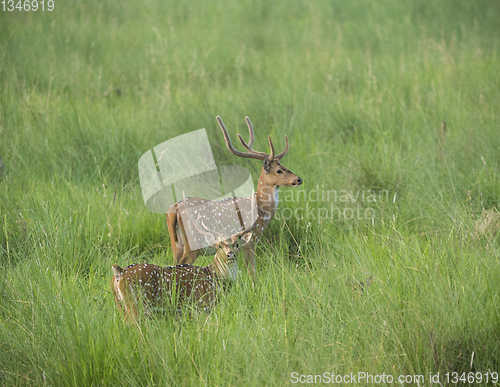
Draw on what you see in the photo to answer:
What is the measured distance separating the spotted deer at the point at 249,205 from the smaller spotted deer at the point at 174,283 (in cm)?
32

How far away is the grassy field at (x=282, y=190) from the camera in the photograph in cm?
242

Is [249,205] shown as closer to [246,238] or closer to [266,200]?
[266,200]

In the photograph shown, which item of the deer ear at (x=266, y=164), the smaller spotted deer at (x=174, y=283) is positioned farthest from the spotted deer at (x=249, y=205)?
the smaller spotted deer at (x=174, y=283)

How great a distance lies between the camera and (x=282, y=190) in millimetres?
4469

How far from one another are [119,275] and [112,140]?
2.79m

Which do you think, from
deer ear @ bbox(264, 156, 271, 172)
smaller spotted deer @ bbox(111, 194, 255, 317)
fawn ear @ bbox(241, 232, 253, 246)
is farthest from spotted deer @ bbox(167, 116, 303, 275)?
smaller spotted deer @ bbox(111, 194, 255, 317)

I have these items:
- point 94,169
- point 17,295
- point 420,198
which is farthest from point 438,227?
point 94,169

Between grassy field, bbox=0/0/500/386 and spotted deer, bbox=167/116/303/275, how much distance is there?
189mm

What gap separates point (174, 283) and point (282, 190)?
1837 mm

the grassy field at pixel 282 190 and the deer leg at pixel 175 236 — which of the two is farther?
the deer leg at pixel 175 236

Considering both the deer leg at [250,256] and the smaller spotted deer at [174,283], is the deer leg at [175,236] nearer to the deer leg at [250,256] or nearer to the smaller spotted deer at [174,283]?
the smaller spotted deer at [174,283]

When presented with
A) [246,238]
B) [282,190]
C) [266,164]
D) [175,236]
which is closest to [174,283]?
[246,238]

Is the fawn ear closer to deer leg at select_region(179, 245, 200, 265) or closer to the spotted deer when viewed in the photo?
the spotted deer

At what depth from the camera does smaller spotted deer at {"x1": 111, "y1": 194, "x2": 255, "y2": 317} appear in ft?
9.29
